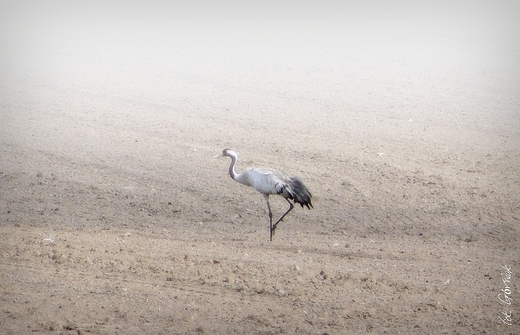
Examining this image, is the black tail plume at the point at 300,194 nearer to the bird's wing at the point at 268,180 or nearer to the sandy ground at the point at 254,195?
the bird's wing at the point at 268,180

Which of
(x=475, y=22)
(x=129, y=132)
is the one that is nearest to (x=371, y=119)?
(x=129, y=132)

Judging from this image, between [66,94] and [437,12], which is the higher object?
[437,12]

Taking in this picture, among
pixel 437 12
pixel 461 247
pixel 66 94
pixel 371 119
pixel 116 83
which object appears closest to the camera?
pixel 461 247

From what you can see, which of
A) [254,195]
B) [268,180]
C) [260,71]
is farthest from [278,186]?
[260,71]

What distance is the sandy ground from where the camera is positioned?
20.8 feet

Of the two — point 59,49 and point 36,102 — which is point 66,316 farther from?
point 59,49

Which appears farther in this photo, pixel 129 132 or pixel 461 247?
pixel 129 132

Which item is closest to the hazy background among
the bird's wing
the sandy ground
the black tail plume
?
the sandy ground

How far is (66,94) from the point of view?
15.8 meters

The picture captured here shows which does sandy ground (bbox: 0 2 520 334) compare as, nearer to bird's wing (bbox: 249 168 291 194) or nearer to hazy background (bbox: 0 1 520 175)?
hazy background (bbox: 0 1 520 175)

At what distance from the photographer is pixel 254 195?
9602 millimetres

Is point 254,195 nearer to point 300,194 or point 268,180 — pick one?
point 268,180

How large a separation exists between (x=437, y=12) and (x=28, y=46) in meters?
20.0

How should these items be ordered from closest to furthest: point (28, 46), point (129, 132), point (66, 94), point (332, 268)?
point (332, 268)
point (129, 132)
point (66, 94)
point (28, 46)
